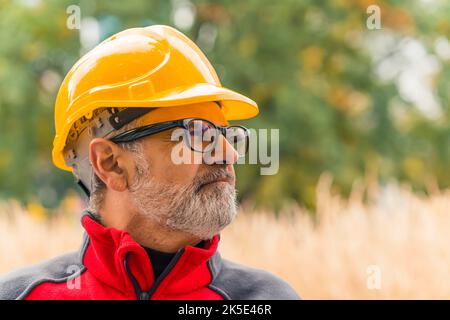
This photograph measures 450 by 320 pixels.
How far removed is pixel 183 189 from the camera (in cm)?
246

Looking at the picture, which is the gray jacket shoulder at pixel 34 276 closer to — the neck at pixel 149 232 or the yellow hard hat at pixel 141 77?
the neck at pixel 149 232

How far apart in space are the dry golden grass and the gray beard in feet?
9.04

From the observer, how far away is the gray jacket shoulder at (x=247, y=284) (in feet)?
8.54

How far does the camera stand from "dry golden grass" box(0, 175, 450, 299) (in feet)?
16.2

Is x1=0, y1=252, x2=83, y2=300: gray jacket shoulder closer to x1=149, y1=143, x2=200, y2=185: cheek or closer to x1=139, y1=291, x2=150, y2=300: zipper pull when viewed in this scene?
x1=139, y1=291, x2=150, y2=300: zipper pull

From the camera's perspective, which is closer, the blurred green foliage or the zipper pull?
the zipper pull

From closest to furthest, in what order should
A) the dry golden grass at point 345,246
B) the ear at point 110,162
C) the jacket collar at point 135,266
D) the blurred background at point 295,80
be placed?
1. the jacket collar at point 135,266
2. the ear at point 110,162
3. the dry golden grass at point 345,246
4. the blurred background at point 295,80

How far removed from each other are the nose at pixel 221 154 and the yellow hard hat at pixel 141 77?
153mm

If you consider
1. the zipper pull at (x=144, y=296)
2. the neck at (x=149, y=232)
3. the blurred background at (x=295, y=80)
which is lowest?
the zipper pull at (x=144, y=296)

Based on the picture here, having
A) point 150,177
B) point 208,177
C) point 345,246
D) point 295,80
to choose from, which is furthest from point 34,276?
point 295,80

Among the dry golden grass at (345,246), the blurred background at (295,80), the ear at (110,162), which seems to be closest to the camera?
the ear at (110,162)

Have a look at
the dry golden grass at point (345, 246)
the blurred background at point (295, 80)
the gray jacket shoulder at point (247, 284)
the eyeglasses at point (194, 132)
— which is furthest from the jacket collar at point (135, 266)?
the blurred background at point (295, 80)

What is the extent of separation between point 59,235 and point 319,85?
7.53 meters

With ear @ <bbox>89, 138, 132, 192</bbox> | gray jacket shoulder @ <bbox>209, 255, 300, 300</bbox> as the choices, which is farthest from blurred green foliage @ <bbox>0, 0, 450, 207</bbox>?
ear @ <bbox>89, 138, 132, 192</bbox>
